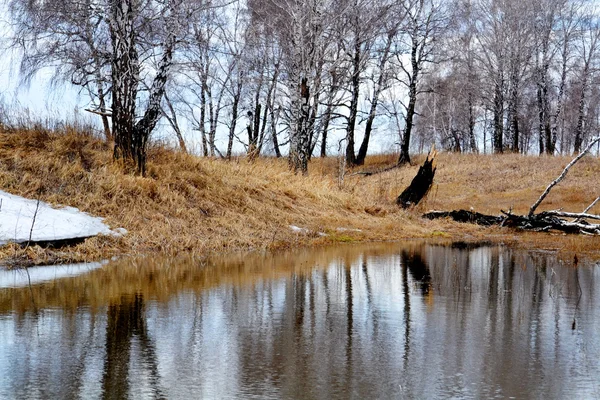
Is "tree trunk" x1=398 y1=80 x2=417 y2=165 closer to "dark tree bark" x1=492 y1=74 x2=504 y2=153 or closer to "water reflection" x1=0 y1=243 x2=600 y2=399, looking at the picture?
"dark tree bark" x1=492 y1=74 x2=504 y2=153

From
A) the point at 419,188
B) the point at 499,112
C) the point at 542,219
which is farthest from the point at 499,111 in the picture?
the point at 542,219

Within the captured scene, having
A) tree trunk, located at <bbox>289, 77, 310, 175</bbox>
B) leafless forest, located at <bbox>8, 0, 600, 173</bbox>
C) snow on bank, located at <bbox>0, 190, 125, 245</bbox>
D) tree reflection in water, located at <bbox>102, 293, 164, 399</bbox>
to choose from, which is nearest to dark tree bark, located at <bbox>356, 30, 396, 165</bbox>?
leafless forest, located at <bbox>8, 0, 600, 173</bbox>

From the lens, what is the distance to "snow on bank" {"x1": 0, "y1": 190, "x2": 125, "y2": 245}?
974 centimetres

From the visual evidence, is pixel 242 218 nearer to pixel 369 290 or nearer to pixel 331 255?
pixel 331 255

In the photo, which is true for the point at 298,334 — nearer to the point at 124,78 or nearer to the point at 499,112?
the point at 124,78

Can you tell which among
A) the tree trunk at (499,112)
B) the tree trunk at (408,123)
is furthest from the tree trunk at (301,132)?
the tree trunk at (499,112)

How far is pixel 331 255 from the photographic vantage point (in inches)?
452

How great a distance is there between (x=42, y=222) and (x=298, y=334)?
20.6 feet

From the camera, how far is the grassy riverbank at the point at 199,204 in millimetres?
11322

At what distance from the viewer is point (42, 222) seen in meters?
10.2

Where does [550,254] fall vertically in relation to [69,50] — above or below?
below

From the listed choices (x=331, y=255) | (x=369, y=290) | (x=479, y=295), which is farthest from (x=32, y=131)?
(x=479, y=295)

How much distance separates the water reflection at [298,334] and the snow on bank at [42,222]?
64.8 inches

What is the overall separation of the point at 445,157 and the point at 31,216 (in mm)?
31135
